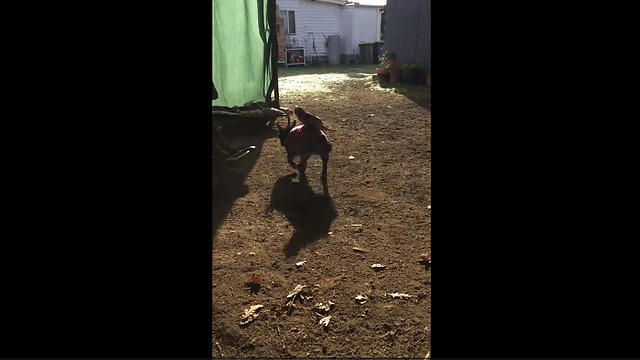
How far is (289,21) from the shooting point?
998 inches

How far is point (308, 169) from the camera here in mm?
5082

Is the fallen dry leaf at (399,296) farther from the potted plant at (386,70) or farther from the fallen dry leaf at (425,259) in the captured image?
the potted plant at (386,70)

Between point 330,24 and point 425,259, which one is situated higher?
point 330,24

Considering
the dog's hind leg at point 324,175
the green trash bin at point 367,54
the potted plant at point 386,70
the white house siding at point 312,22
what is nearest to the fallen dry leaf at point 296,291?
the dog's hind leg at point 324,175

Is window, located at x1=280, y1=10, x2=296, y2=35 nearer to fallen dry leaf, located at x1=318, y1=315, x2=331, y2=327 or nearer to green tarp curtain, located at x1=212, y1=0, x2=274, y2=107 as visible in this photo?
green tarp curtain, located at x1=212, y1=0, x2=274, y2=107

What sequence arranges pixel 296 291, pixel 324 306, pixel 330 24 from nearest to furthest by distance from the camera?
1. pixel 324 306
2. pixel 296 291
3. pixel 330 24

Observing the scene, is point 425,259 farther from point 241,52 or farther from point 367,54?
point 367,54

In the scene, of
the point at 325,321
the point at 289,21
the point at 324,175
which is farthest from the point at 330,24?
the point at 325,321

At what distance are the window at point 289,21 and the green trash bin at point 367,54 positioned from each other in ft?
15.4

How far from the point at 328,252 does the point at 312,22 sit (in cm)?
2521
